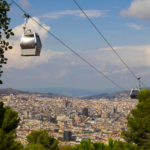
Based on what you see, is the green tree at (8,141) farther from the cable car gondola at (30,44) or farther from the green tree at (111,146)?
the cable car gondola at (30,44)

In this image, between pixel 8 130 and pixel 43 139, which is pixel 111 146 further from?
pixel 43 139

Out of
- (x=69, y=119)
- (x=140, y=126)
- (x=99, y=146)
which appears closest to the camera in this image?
(x=99, y=146)

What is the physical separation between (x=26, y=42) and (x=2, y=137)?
456cm

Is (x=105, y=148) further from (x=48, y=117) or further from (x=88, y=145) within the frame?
(x=48, y=117)

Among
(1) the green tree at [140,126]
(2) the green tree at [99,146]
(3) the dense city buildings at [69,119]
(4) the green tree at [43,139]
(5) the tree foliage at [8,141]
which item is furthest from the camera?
(3) the dense city buildings at [69,119]

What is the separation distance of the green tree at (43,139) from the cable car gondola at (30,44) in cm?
975

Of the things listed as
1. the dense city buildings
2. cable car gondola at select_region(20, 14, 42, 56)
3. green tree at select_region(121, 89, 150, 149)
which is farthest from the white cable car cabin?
the dense city buildings

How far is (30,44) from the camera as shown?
14.1 feet

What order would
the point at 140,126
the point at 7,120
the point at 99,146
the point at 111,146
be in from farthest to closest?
the point at 140,126, the point at 7,120, the point at 111,146, the point at 99,146

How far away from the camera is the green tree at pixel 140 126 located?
9.77m

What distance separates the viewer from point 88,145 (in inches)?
230

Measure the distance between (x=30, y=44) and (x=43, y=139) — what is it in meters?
9.96

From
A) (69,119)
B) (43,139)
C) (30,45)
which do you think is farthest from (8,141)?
(69,119)

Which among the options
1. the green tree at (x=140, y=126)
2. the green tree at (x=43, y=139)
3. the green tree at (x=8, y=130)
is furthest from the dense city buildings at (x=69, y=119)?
the green tree at (x=8, y=130)
